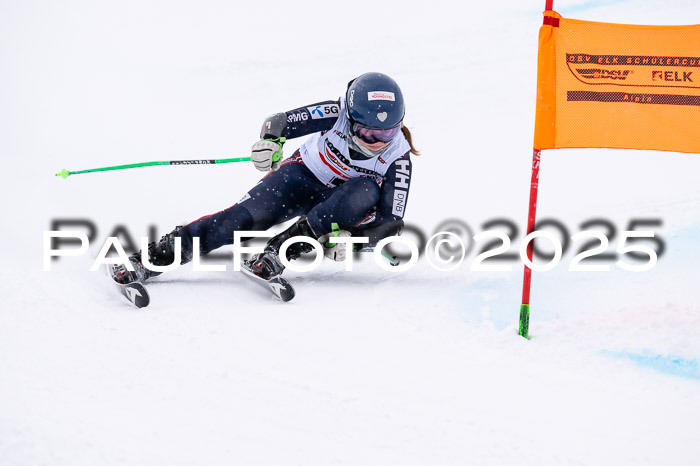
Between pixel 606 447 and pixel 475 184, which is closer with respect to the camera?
pixel 606 447

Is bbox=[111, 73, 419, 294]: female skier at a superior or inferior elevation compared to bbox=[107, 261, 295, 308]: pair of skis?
superior

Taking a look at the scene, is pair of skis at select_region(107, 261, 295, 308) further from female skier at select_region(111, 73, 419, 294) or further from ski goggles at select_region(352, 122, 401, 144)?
ski goggles at select_region(352, 122, 401, 144)

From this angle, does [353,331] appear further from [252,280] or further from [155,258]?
[155,258]

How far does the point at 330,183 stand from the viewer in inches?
172

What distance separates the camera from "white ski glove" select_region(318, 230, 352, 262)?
3992 mm

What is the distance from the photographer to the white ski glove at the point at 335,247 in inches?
157

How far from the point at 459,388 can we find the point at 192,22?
10697mm

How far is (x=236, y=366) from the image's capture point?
2.71 meters

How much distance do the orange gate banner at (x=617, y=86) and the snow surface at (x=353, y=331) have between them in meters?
0.87

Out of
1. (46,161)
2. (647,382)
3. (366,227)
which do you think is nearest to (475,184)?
(366,227)

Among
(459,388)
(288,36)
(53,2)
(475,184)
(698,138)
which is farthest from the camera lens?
(53,2)

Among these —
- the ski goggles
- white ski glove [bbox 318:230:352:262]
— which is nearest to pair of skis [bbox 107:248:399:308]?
white ski glove [bbox 318:230:352:262]

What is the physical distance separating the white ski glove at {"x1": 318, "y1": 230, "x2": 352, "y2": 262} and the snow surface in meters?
0.19

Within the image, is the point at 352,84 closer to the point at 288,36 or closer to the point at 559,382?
the point at 559,382
